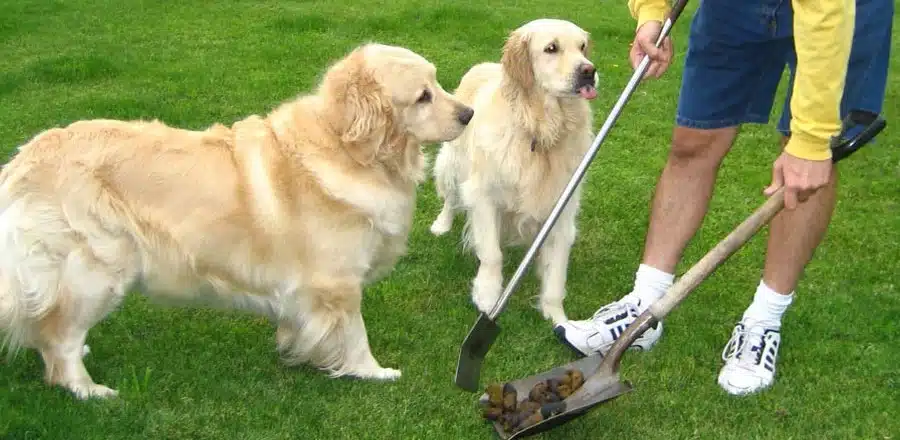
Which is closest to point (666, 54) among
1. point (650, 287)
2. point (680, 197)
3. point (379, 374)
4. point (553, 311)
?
point (680, 197)

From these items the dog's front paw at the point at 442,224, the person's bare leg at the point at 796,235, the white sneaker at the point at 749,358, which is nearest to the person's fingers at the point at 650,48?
the person's bare leg at the point at 796,235

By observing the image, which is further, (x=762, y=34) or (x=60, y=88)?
(x=60, y=88)

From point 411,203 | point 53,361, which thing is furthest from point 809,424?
point 53,361

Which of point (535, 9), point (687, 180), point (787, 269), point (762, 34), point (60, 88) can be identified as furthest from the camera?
point (535, 9)

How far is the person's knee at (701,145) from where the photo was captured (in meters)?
3.82

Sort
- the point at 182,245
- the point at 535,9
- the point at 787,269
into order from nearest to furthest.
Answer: the point at 182,245, the point at 787,269, the point at 535,9

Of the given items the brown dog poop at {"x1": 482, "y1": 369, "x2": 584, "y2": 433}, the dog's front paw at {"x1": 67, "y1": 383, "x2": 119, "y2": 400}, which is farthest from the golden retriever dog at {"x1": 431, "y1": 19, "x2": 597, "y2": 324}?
the dog's front paw at {"x1": 67, "y1": 383, "x2": 119, "y2": 400}

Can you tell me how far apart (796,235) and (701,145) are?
530mm

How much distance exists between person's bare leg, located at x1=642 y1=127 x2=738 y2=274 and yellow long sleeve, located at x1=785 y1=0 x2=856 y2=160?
1.09 meters

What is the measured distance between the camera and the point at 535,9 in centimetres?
1049

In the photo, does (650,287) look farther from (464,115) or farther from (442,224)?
(442,224)

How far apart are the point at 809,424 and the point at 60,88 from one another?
5.89 metres

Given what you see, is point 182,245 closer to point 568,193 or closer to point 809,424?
point 568,193

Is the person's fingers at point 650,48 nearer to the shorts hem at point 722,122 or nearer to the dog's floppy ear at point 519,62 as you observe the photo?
the shorts hem at point 722,122
